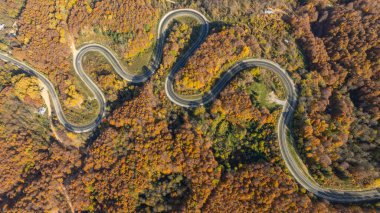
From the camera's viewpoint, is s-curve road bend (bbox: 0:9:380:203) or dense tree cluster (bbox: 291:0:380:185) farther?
dense tree cluster (bbox: 291:0:380:185)

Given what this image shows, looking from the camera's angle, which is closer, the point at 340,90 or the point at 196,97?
the point at 196,97

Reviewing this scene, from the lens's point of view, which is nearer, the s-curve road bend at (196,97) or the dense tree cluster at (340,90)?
the s-curve road bend at (196,97)

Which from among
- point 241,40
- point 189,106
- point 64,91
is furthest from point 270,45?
point 64,91

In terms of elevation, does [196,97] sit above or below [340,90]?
above
